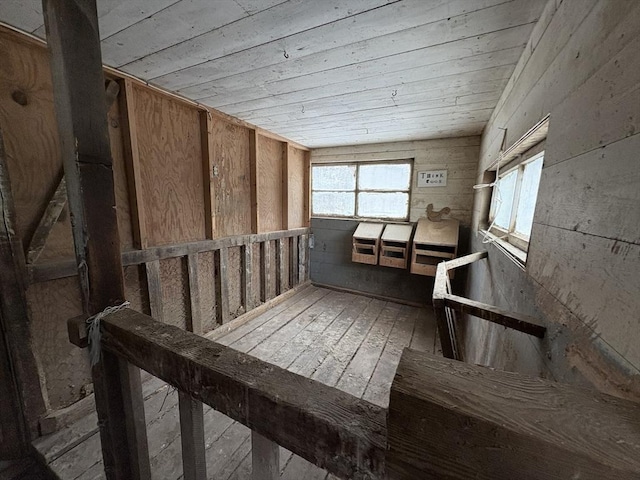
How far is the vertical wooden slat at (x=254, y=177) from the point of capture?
2744mm

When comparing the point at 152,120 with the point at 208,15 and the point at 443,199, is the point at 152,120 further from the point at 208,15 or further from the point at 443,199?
the point at 443,199

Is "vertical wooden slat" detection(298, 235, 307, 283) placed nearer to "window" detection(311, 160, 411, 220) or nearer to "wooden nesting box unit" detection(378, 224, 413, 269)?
"window" detection(311, 160, 411, 220)

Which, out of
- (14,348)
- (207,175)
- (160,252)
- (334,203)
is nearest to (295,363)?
(160,252)

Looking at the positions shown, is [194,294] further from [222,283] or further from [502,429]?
[502,429]

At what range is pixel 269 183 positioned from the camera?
313 cm

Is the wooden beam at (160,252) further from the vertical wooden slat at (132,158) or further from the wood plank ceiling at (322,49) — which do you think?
the wood plank ceiling at (322,49)

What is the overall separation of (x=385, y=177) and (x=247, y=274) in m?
2.19

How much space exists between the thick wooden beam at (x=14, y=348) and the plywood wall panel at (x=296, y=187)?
248 centimetres

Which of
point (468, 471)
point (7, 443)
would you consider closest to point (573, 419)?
point (468, 471)

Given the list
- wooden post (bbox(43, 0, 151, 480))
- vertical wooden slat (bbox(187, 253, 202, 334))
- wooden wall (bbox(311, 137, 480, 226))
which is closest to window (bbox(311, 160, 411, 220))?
wooden wall (bbox(311, 137, 480, 226))

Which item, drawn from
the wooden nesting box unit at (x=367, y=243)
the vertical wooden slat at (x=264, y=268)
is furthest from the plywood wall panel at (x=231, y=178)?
the wooden nesting box unit at (x=367, y=243)

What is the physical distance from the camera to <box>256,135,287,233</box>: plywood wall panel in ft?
9.73

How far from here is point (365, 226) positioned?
3.38 metres

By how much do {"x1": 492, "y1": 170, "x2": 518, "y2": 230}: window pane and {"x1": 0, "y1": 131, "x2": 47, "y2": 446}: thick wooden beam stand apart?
2746 millimetres
